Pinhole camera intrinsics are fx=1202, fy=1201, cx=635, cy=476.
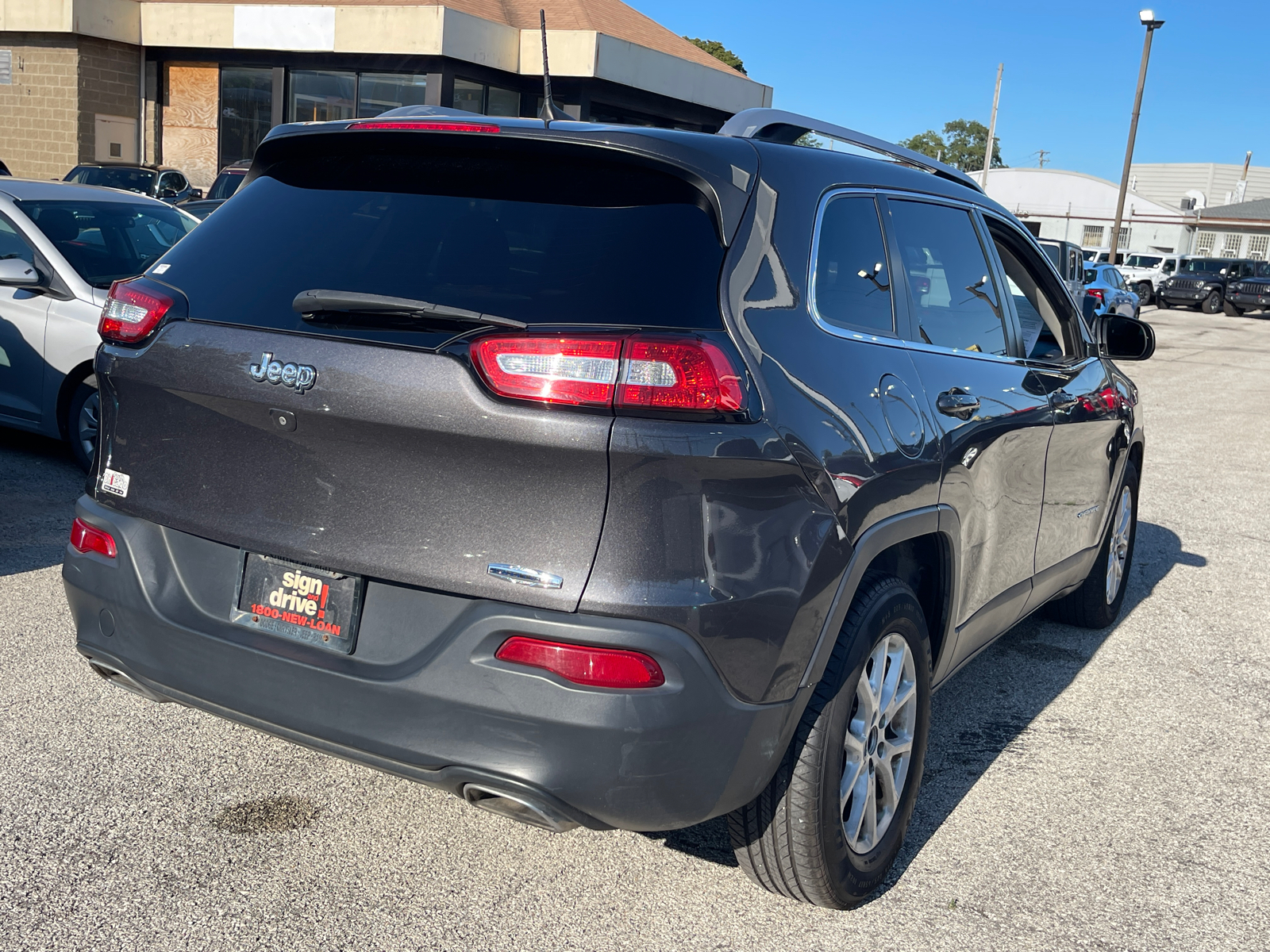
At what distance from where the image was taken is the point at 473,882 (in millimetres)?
3107

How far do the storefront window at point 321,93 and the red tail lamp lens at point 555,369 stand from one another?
27.1 m

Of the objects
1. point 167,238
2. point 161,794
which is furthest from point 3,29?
point 161,794

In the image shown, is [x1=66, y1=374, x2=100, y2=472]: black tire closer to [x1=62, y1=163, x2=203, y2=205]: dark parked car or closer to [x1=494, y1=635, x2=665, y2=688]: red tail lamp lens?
[x1=494, y1=635, x2=665, y2=688]: red tail lamp lens

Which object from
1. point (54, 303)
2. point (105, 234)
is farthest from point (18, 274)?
point (105, 234)

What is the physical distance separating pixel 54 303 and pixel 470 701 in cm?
583

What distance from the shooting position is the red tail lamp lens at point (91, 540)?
2.92 metres

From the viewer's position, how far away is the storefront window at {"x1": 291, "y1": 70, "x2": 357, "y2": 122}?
27.7 meters

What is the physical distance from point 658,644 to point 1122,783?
2.34 m

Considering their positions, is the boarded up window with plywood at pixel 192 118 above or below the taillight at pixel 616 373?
above

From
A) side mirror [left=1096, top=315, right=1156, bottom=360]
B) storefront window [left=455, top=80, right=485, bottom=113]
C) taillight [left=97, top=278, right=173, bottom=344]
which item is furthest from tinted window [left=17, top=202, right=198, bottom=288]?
storefront window [left=455, top=80, right=485, bottom=113]

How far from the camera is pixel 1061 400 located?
4.32 m

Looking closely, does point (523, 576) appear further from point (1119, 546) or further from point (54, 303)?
point (54, 303)

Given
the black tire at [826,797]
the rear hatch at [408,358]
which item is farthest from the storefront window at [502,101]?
the black tire at [826,797]

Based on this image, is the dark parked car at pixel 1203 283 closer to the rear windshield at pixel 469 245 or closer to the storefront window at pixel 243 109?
the storefront window at pixel 243 109
